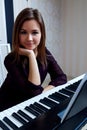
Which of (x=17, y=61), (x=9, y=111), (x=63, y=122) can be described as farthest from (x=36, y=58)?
(x=63, y=122)

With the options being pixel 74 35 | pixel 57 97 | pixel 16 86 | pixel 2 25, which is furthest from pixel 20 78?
pixel 74 35

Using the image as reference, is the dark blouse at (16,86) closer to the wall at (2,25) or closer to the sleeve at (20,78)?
the sleeve at (20,78)

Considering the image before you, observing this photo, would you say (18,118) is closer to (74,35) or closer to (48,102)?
(48,102)

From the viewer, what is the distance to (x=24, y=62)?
1.29 metres

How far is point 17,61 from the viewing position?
1277 millimetres

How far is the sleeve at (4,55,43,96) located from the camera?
1196 millimetres

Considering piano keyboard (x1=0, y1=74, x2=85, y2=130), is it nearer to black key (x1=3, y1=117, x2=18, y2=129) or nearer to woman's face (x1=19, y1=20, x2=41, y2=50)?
black key (x1=3, y1=117, x2=18, y2=129)

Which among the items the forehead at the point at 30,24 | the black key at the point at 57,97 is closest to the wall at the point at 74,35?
the forehead at the point at 30,24

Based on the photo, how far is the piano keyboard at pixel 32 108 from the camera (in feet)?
2.77

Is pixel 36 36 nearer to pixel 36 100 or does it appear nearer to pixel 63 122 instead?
pixel 36 100

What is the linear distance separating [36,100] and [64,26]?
9.19 feet

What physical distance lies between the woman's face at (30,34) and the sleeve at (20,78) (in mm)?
142

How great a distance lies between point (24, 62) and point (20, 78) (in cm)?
12

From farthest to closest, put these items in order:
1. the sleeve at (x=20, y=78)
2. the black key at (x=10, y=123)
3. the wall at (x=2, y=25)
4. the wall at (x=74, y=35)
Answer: the wall at (x=74, y=35)
the wall at (x=2, y=25)
the sleeve at (x=20, y=78)
the black key at (x=10, y=123)
